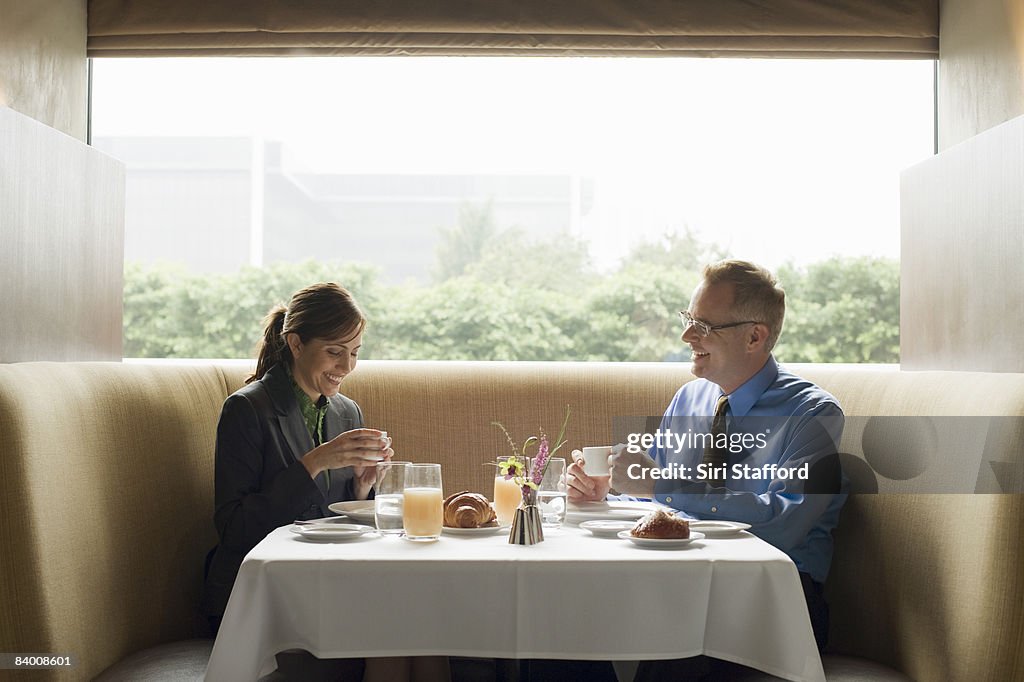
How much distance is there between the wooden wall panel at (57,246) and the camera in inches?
79.5

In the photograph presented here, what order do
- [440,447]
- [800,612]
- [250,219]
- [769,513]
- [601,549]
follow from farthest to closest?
1. [250,219]
2. [440,447]
3. [769,513]
4. [601,549]
5. [800,612]

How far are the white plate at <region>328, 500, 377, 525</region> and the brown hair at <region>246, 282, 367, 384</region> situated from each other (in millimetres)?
440

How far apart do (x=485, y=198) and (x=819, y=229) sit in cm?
227

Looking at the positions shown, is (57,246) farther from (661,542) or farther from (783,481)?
(783,481)

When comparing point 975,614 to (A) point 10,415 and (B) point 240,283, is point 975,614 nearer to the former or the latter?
(A) point 10,415

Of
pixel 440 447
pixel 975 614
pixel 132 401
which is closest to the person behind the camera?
pixel 975 614

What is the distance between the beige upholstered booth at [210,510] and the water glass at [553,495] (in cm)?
73

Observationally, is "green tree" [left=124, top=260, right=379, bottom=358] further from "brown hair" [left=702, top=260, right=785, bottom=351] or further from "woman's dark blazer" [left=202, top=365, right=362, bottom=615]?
"brown hair" [left=702, top=260, right=785, bottom=351]

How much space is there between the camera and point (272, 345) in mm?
2381

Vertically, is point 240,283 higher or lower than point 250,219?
lower

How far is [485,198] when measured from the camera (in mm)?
6527

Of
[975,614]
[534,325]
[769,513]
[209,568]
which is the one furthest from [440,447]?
[534,325]

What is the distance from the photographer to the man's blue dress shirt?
6.66ft

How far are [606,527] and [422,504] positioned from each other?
37 centimetres
